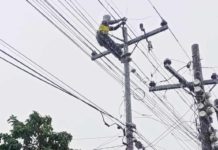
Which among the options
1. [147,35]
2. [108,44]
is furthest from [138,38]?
[108,44]

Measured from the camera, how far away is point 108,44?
12.7 metres

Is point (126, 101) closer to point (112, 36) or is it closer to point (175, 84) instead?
point (112, 36)

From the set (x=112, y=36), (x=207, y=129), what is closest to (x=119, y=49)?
(x=112, y=36)

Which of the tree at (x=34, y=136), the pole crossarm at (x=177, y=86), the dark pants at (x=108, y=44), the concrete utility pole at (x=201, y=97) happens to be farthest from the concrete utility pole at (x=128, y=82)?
the tree at (x=34, y=136)

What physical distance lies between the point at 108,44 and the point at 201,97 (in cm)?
370

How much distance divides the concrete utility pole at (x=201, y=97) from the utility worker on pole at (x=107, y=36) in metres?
1.73

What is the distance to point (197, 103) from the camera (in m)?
13.9

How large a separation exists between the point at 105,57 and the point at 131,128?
233 centimetres

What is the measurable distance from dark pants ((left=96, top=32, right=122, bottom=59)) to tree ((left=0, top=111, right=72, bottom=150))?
22.1ft

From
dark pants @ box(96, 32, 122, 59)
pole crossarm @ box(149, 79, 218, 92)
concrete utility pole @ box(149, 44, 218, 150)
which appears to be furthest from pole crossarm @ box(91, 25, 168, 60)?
pole crossarm @ box(149, 79, 218, 92)

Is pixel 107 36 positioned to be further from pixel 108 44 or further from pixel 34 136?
pixel 34 136

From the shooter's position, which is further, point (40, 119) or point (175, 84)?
point (40, 119)

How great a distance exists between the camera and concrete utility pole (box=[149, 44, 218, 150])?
13273 millimetres

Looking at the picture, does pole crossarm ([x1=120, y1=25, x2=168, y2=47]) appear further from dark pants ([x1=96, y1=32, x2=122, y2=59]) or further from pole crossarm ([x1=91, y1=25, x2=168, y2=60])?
dark pants ([x1=96, y1=32, x2=122, y2=59])
